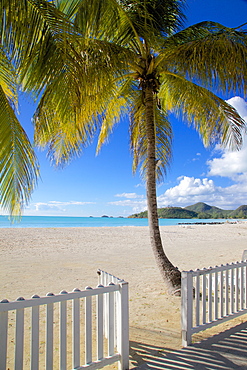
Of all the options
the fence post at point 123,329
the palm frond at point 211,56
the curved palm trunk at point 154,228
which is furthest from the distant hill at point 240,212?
the fence post at point 123,329

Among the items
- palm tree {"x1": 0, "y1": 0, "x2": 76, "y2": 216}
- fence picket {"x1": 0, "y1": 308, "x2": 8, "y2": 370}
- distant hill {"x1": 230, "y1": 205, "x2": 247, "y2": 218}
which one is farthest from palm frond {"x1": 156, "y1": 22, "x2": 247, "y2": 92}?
distant hill {"x1": 230, "y1": 205, "x2": 247, "y2": 218}

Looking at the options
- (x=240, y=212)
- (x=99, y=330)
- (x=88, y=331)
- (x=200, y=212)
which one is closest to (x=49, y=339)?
(x=88, y=331)

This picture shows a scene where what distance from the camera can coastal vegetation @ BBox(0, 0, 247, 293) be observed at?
4039mm

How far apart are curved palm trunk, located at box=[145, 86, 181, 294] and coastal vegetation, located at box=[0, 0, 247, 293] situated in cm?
2

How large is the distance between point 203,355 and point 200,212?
127 meters

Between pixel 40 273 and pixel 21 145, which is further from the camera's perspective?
pixel 40 273

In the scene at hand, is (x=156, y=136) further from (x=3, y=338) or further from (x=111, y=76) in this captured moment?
(x=3, y=338)

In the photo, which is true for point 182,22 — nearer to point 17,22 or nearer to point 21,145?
point 17,22

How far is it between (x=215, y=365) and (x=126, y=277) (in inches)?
211

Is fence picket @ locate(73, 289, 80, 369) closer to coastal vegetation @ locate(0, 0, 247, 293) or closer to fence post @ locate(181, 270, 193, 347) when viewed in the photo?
fence post @ locate(181, 270, 193, 347)

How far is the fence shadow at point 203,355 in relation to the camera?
10.3 ft

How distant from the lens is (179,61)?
611cm

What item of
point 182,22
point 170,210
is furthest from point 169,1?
point 170,210

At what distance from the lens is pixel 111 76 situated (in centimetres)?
606
